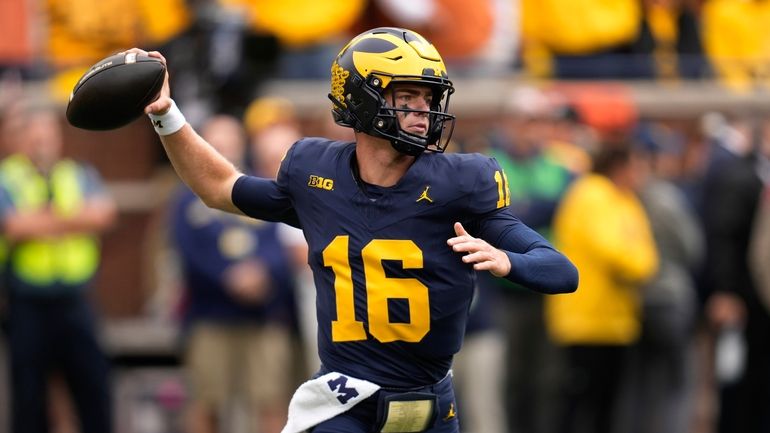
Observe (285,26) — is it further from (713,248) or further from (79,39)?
(713,248)

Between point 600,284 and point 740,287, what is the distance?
3.53 ft

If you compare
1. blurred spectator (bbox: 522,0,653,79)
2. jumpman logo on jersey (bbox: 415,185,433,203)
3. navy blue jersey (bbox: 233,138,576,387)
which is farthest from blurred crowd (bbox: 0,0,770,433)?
jumpman logo on jersey (bbox: 415,185,433,203)

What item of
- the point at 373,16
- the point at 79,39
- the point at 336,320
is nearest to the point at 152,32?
the point at 79,39

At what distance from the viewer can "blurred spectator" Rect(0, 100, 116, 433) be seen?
8.62m

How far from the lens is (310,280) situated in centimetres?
880

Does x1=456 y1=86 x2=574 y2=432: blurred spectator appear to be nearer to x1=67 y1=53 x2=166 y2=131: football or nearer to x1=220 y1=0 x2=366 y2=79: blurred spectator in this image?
x1=220 y1=0 x2=366 y2=79: blurred spectator

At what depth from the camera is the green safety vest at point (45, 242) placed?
28.3ft

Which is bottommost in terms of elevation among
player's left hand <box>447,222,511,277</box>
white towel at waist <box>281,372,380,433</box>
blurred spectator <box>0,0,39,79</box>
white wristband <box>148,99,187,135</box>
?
white towel at waist <box>281,372,380,433</box>

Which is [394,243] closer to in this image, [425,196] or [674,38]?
[425,196]

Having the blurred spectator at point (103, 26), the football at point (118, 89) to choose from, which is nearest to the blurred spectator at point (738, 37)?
the blurred spectator at point (103, 26)

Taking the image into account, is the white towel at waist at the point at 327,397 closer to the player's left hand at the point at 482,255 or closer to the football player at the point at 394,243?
the football player at the point at 394,243

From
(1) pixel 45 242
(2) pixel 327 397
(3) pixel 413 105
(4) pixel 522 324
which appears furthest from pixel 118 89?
(4) pixel 522 324

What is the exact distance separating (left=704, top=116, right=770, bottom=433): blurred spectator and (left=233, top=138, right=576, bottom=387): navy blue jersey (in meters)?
4.69

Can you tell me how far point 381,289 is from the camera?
16.1 ft
